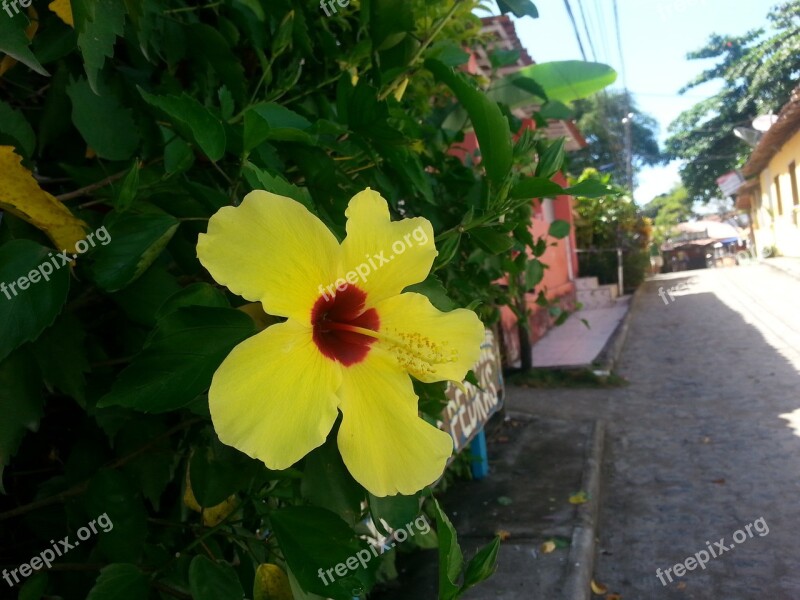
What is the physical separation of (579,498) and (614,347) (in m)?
5.66

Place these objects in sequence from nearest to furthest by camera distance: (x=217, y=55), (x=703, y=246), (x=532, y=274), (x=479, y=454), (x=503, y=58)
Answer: (x=217, y=55) → (x=503, y=58) → (x=532, y=274) → (x=479, y=454) → (x=703, y=246)

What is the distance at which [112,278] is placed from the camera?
0.78m

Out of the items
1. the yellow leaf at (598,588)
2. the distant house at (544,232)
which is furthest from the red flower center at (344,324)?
the distant house at (544,232)

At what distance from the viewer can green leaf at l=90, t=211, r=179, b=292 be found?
78 centimetres

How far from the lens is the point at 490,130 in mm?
911

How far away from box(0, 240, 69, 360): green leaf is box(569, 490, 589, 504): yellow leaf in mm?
3426

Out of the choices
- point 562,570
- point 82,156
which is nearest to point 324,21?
point 82,156

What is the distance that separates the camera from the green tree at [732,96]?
42.8ft

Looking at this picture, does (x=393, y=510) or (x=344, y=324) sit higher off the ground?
(x=344, y=324)

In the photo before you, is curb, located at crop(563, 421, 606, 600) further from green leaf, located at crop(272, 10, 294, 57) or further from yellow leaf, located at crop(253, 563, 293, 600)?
green leaf, located at crop(272, 10, 294, 57)

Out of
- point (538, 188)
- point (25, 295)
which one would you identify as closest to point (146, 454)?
point (25, 295)
